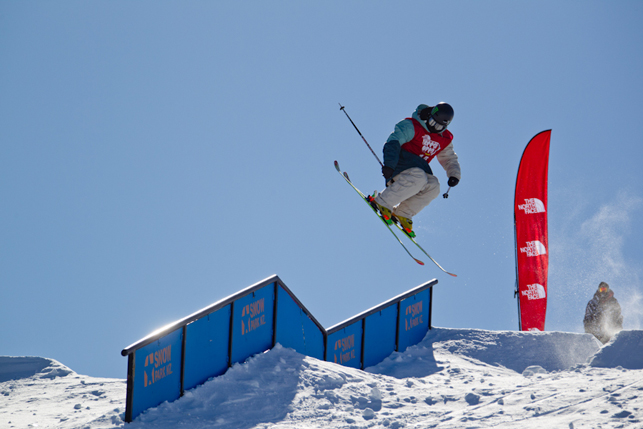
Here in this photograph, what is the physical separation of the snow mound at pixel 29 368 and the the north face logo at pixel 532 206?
772 cm

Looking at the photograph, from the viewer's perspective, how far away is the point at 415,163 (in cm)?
838

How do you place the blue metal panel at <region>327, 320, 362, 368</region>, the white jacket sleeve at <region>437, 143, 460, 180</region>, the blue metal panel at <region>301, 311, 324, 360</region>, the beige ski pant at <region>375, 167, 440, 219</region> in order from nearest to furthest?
the blue metal panel at <region>301, 311, 324, 360</region> → the blue metal panel at <region>327, 320, 362, 368</region> → the beige ski pant at <region>375, 167, 440, 219</region> → the white jacket sleeve at <region>437, 143, 460, 180</region>

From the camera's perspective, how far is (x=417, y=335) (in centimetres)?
879

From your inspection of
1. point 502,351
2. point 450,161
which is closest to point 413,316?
point 502,351

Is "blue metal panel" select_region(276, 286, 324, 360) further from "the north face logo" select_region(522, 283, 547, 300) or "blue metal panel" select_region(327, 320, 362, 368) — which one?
"the north face logo" select_region(522, 283, 547, 300)

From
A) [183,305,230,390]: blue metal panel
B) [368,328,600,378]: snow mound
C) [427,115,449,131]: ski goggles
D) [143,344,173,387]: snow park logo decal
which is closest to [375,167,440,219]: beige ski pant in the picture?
[427,115,449,131]: ski goggles

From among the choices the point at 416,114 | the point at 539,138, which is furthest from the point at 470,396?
the point at 539,138

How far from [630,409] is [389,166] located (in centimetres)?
445

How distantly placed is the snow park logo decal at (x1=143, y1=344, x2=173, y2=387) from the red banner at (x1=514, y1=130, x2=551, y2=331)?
281 inches

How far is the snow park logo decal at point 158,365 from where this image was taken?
493cm

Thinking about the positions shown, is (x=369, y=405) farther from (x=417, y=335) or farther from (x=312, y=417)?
(x=417, y=335)

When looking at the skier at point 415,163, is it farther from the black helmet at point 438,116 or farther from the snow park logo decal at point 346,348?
the snow park logo decal at point 346,348

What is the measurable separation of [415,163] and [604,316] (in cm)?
335

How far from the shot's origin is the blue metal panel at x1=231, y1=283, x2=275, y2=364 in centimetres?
582
